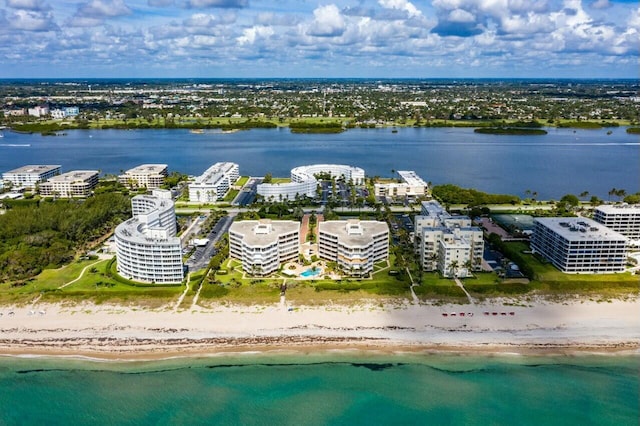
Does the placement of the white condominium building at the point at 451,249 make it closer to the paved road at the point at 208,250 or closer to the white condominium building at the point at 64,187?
→ the paved road at the point at 208,250

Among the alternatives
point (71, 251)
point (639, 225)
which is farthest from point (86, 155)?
point (639, 225)

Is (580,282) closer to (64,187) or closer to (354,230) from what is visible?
(354,230)

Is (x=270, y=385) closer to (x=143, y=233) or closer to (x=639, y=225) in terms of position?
(x=143, y=233)

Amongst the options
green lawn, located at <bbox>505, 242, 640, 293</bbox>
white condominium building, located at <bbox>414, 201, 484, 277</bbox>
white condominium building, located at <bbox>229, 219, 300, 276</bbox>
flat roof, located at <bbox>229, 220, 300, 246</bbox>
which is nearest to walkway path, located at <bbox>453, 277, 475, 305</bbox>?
white condominium building, located at <bbox>414, 201, 484, 277</bbox>

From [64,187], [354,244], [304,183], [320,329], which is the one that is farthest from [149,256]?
[64,187]

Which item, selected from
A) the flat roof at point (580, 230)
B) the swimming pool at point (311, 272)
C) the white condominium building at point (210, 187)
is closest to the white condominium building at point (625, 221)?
the flat roof at point (580, 230)

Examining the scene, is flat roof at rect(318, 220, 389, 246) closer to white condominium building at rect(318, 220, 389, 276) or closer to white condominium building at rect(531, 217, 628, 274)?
white condominium building at rect(318, 220, 389, 276)
